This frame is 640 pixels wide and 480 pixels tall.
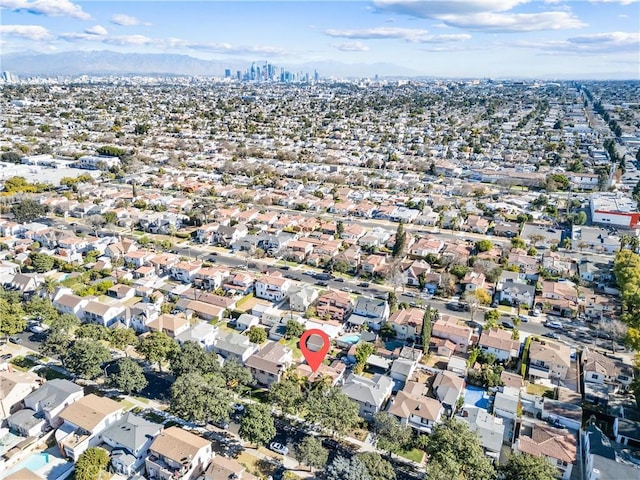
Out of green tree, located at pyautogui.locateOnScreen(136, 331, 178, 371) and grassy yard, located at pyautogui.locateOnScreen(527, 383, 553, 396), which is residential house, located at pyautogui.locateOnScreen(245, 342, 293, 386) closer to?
green tree, located at pyautogui.locateOnScreen(136, 331, 178, 371)

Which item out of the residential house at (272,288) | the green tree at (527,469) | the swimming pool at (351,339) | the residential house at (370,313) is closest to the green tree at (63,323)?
the residential house at (272,288)

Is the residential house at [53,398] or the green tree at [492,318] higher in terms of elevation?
the green tree at [492,318]

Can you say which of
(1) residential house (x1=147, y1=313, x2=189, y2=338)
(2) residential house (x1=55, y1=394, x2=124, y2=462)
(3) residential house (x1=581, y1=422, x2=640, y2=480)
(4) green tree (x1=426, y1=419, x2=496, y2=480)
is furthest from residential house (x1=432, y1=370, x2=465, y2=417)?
(2) residential house (x1=55, y1=394, x2=124, y2=462)

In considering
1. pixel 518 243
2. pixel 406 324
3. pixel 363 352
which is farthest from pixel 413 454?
pixel 518 243

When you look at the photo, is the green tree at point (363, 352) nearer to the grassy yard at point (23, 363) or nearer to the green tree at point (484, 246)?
the green tree at point (484, 246)

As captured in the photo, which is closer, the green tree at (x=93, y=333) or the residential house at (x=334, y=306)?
the green tree at (x=93, y=333)
